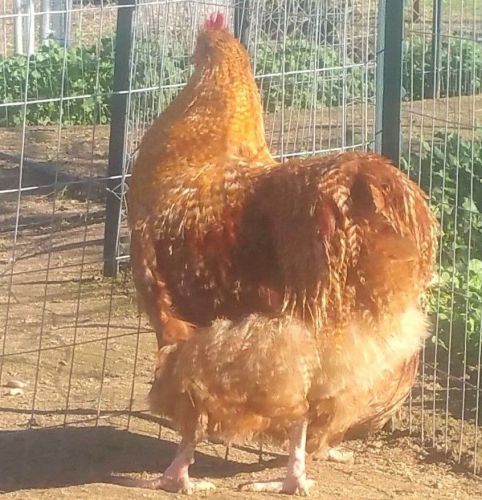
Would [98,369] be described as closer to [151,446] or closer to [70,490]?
[151,446]

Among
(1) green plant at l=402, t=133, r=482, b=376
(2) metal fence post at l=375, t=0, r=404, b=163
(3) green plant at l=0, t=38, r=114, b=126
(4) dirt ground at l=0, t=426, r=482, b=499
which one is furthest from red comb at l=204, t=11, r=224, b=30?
(3) green plant at l=0, t=38, r=114, b=126

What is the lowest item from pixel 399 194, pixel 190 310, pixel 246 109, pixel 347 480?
pixel 347 480

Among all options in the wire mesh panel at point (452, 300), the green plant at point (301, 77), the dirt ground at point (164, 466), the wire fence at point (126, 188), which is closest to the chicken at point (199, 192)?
the wire fence at point (126, 188)

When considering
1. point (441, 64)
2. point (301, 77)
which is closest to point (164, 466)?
point (441, 64)

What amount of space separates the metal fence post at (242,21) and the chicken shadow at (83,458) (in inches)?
121

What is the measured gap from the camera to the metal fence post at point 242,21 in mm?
7176

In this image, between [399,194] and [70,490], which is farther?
[70,490]

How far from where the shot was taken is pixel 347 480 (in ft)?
15.7

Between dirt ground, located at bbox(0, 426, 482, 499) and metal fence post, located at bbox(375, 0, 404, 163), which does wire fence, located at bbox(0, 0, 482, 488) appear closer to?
metal fence post, located at bbox(375, 0, 404, 163)

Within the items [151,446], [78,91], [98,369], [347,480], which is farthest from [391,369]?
[78,91]

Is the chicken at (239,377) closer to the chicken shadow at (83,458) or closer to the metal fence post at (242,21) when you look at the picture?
the chicken shadow at (83,458)

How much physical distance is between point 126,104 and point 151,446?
2721 mm

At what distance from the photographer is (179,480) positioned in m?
4.58

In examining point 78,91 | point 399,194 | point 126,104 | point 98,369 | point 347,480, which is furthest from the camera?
point 78,91
